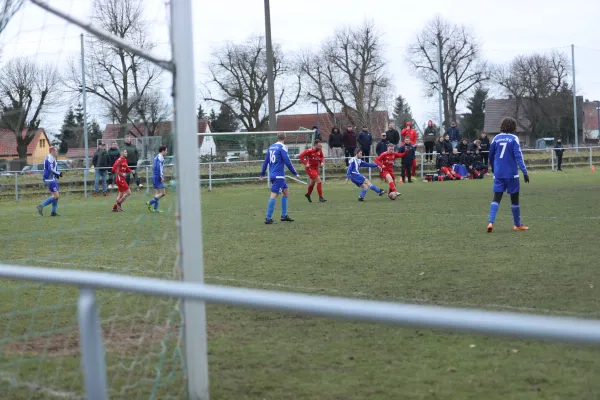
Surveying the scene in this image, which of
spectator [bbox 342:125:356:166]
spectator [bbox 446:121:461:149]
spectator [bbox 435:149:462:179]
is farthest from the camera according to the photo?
spectator [bbox 446:121:461:149]

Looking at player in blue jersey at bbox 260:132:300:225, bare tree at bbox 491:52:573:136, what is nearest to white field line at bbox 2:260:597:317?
player in blue jersey at bbox 260:132:300:225

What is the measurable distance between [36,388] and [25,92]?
2.07m

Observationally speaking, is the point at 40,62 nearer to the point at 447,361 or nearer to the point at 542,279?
the point at 447,361

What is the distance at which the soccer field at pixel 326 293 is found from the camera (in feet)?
14.9

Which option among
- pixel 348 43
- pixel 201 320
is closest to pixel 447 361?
pixel 201 320

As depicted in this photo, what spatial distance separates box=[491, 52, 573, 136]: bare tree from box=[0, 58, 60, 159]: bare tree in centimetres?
6791

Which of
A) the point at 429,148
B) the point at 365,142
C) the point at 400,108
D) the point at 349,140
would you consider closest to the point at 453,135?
the point at 429,148

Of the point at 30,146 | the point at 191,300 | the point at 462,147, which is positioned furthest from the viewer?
the point at 462,147

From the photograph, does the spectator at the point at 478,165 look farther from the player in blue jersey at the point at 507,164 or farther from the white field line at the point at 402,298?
the white field line at the point at 402,298

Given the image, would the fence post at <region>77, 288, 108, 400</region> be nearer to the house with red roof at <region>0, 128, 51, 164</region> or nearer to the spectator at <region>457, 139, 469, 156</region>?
the house with red roof at <region>0, 128, 51, 164</region>

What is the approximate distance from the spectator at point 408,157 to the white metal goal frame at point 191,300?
2405cm

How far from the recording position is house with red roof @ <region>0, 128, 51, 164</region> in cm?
554

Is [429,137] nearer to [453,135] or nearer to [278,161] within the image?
[453,135]

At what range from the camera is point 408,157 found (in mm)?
29516
